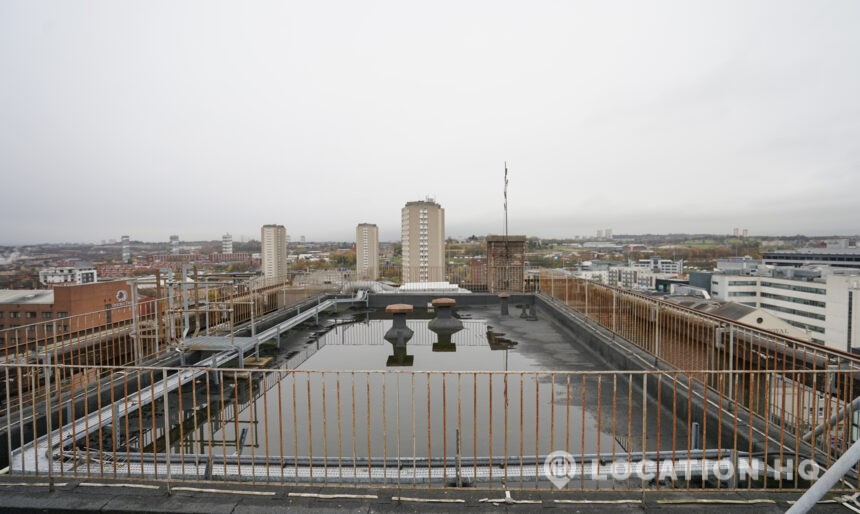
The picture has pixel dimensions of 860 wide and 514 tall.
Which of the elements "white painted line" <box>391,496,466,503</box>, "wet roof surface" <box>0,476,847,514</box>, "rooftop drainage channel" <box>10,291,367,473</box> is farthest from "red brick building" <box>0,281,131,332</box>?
"white painted line" <box>391,496,466,503</box>

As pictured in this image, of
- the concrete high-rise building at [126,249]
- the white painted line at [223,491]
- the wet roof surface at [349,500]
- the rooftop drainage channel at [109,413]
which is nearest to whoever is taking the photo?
the wet roof surface at [349,500]

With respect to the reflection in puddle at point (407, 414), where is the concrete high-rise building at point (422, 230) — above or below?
above

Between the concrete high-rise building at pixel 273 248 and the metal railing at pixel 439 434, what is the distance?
1083 cm

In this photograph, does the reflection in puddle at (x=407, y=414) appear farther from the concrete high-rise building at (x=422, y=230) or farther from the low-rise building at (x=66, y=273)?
the concrete high-rise building at (x=422, y=230)

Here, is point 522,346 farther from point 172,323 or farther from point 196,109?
point 196,109

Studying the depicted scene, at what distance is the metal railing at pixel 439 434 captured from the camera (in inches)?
134

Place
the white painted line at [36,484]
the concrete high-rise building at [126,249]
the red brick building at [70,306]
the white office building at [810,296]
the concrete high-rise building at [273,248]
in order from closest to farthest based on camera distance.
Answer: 1. the white painted line at [36,484]
2. the red brick building at [70,306]
3. the concrete high-rise building at [126,249]
4. the concrete high-rise building at [273,248]
5. the white office building at [810,296]

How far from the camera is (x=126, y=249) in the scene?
11.8m

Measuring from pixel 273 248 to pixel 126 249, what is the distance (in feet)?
21.9

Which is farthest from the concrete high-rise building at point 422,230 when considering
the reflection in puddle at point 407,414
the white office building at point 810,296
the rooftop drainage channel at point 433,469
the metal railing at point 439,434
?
the rooftop drainage channel at point 433,469

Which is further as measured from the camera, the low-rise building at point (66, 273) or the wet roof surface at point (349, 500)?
the low-rise building at point (66, 273)

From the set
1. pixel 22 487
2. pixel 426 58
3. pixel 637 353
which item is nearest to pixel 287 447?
pixel 22 487

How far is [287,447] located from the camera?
4.57 metres

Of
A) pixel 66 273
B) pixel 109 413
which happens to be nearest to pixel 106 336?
pixel 109 413
